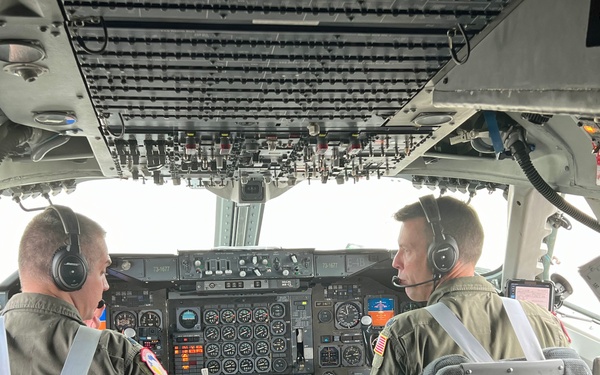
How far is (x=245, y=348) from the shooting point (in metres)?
4.36

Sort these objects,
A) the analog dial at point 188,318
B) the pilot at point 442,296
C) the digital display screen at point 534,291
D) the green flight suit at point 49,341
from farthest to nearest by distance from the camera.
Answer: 1. the analog dial at point 188,318
2. the digital display screen at point 534,291
3. the pilot at point 442,296
4. the green flight suit at point 49,341

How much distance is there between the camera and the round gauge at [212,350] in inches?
169

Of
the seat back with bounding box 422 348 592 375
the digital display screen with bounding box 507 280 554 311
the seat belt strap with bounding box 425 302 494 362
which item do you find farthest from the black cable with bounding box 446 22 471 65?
the digital display screen with bounding box 507 280 554 311

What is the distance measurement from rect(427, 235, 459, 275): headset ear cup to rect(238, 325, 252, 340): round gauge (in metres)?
2.19

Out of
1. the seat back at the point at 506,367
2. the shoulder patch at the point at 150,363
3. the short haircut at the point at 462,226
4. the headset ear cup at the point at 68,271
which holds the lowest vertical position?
the seat back at the point at 506,367

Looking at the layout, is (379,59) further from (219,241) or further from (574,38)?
(219,241)

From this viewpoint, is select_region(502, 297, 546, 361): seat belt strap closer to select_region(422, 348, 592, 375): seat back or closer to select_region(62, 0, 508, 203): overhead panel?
select_region(422, 348, 592, 375): seat back

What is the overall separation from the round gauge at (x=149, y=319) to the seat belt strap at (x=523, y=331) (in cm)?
258

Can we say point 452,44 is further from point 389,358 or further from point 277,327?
point 277,327

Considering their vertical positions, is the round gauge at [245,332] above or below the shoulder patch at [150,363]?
below

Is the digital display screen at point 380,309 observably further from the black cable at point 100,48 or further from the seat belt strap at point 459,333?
the black cable at point 100,48

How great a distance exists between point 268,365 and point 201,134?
2742mm

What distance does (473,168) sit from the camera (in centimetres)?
313

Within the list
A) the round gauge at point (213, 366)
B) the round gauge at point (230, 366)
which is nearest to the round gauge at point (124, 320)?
the round gauge at point (213, 366)
